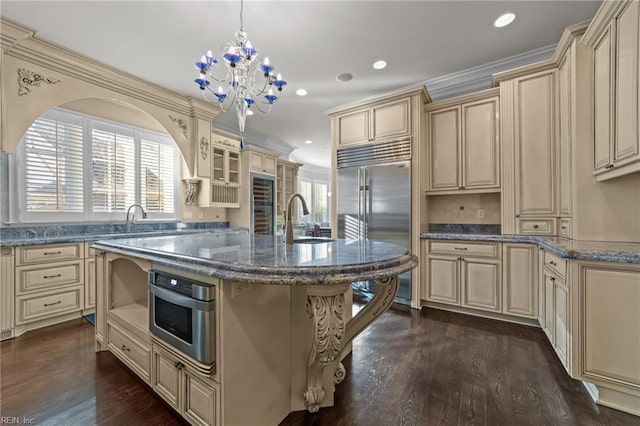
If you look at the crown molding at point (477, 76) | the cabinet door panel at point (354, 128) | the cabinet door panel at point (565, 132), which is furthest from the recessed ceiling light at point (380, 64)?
the cabinet door panel at point (565, 132)

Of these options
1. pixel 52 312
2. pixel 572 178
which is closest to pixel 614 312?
pixel 572 178

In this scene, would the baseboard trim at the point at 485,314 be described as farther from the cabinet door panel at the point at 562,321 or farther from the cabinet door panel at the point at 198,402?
the cabinet door panel at the point at 198,402

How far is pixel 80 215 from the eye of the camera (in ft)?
10.9

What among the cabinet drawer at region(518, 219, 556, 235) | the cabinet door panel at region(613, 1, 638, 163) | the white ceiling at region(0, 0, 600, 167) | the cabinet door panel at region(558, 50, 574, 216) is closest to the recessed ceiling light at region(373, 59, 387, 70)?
the white ceiling at region(0, 0, 600, 167)

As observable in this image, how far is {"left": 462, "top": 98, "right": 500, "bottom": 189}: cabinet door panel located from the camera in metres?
3.01

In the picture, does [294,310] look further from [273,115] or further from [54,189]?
[273,115]

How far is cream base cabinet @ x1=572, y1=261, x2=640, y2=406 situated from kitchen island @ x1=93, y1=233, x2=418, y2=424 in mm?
1278

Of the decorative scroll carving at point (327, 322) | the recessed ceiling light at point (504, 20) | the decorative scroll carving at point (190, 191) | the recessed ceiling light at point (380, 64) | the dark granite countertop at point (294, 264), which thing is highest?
the recessed ceiling light at point (504, 20)

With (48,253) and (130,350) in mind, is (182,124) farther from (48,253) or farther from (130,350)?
(130,350)

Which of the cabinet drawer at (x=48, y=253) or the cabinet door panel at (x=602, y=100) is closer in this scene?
the cabinet door panel at (x=602, y=100)

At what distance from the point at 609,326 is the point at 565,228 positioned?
111 centimetres

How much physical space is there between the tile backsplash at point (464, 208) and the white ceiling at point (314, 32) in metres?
1.61

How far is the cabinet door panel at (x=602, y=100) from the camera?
1828mm

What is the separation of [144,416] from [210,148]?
375cm
